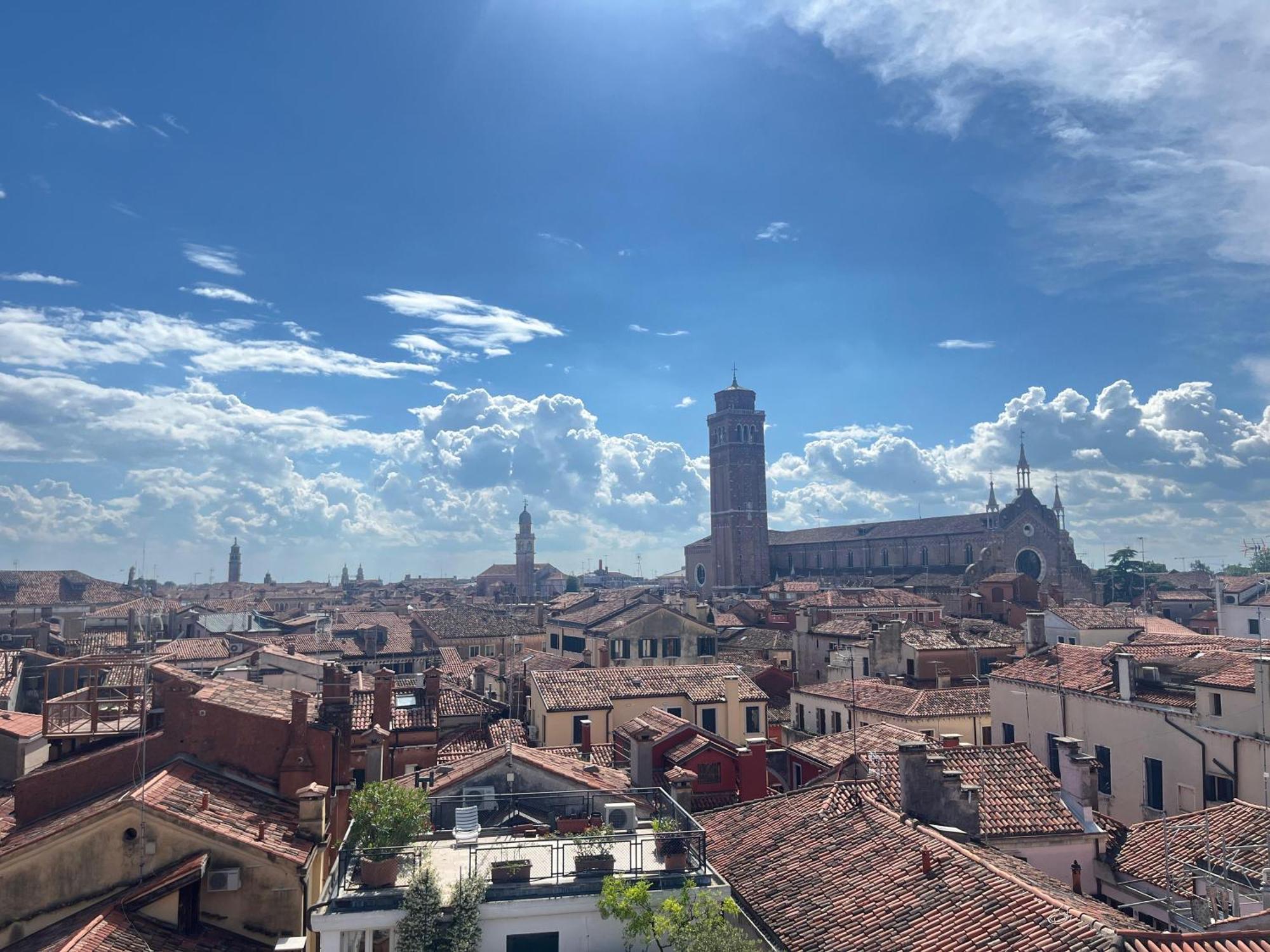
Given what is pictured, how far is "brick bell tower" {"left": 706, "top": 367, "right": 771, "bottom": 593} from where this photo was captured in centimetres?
11806

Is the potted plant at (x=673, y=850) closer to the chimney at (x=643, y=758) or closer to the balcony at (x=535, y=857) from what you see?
the balcony at (x=535, y=857)

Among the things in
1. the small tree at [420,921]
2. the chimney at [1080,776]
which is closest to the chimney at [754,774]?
the chimney at [1080,776]

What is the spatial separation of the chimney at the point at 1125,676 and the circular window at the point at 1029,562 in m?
74.7

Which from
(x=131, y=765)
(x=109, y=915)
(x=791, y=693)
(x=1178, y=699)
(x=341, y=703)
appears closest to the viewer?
(x=109, y=915)

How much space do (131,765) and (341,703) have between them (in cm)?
366

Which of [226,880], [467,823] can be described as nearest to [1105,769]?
[467,823]

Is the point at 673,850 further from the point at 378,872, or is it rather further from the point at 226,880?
the point at 226,880

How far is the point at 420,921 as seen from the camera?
12.1 meters

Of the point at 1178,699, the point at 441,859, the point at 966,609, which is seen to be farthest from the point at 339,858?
the point at 966,609

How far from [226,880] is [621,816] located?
589cm

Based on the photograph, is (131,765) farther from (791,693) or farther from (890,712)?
(791,693)

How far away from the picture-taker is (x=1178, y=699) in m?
24.8

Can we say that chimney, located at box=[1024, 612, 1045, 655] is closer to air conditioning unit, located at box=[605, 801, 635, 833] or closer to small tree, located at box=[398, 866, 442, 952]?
air conditioning unit, located at box=[605, 801, 635, 833]

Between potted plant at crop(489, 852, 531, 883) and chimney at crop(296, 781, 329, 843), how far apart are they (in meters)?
4.15
